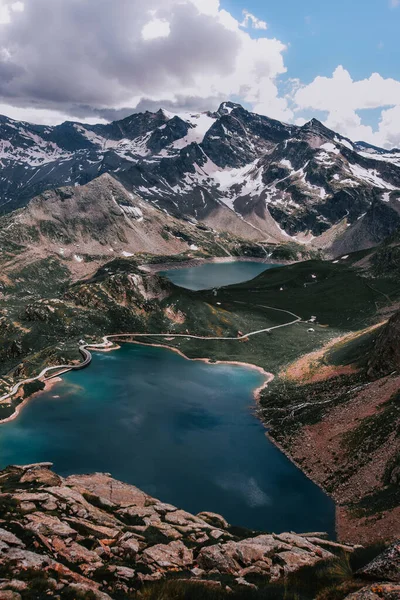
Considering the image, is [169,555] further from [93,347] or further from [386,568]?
[93,347]

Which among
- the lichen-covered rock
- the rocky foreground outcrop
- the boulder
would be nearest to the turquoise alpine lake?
the rocky foreground outcrop

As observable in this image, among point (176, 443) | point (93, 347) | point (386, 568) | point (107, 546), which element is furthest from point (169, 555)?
point (93, 347)

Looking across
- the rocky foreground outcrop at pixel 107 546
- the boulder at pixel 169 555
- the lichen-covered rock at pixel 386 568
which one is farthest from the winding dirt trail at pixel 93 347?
the lichen-covered rock at pixel 386 568

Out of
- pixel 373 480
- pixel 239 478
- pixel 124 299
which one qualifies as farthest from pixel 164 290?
pixel 373 480

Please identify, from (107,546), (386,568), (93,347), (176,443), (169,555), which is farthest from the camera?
(93,347)

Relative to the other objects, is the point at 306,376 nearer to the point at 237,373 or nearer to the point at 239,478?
the point at 237,373

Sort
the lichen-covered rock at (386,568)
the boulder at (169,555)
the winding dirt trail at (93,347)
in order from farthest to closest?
the winding dirt trail at (93,347), the boulder at (169,555), the lichen-covered rock at (386,568)

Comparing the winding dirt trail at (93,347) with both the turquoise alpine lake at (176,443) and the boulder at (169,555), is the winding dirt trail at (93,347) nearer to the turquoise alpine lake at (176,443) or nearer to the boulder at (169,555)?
the turquoise alpine lake at (176,443)

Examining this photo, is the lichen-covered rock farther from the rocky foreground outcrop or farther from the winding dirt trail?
the winding dirt trail
